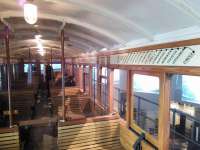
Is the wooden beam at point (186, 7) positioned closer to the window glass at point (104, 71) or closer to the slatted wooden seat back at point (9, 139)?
the slatted wooden seat back at point (9, 139)

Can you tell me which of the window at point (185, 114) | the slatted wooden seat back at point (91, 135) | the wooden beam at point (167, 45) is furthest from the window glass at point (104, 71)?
the window at point (185, 114)

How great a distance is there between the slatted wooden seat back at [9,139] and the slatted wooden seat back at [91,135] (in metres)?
0.88

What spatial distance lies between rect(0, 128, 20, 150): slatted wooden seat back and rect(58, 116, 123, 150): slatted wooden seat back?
0.88m

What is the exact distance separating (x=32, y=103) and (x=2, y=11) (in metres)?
5.77

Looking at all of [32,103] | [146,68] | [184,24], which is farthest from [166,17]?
[32,103]

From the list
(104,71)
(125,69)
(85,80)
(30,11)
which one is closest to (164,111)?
(125,69)

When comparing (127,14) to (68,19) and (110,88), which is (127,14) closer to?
(68,19)

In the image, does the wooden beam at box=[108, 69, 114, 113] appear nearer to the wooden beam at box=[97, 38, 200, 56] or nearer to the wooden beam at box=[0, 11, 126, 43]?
the wooden beam at box=[97, 38, 200, 56]

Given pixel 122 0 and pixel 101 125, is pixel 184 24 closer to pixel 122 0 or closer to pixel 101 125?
pixel 122 0

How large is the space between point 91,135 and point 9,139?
69.0 inches

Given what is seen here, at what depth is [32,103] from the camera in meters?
8.43

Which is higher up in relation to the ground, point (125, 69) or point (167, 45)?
point (167, 45)

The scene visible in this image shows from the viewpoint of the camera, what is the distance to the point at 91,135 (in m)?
4.46

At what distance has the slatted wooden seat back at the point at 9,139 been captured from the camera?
149 inches
